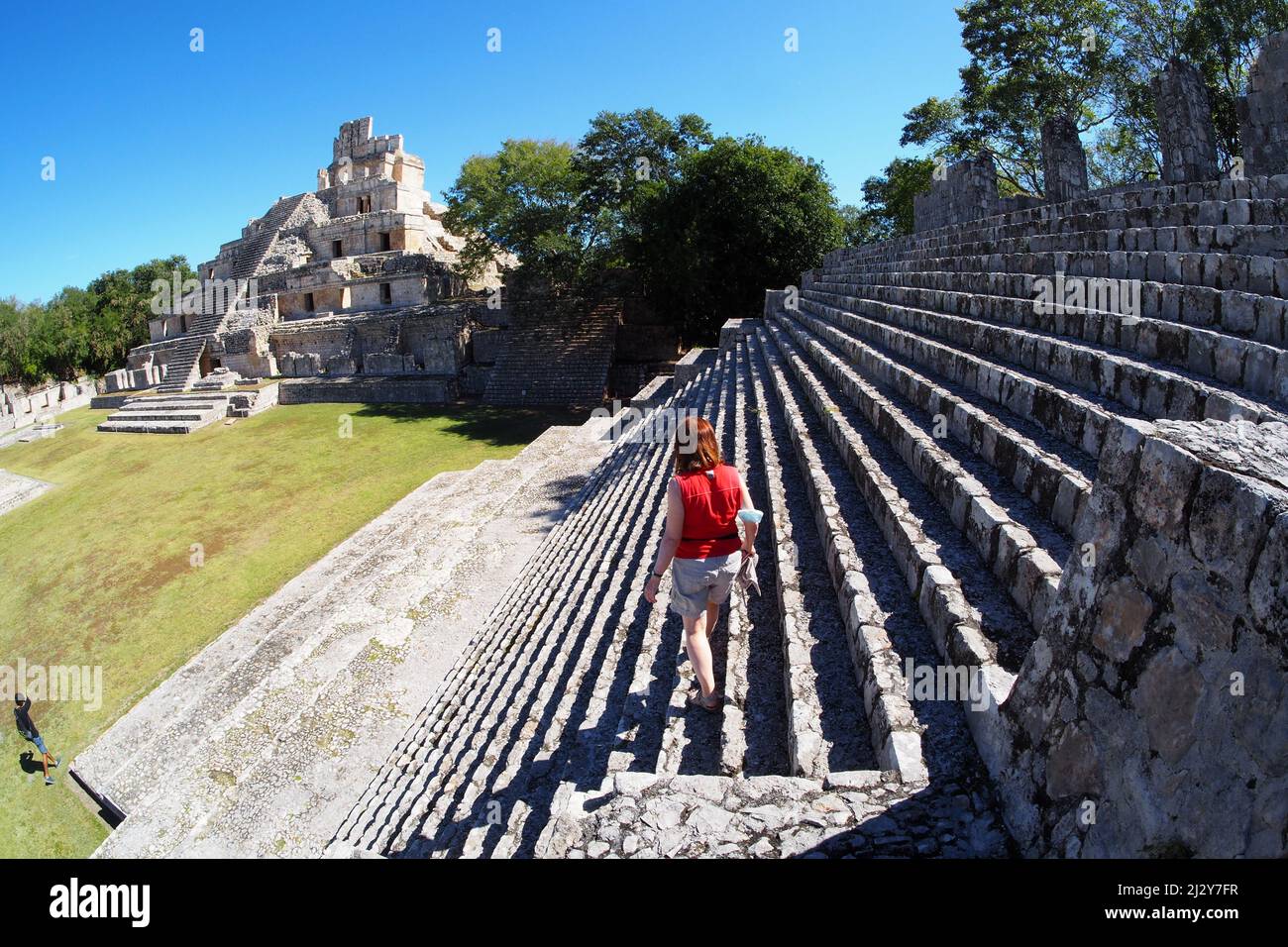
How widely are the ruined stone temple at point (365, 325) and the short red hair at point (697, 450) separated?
18380 millimetres

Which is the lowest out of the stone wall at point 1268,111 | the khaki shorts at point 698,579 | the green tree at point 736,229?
the khaki shorts at point 698,579

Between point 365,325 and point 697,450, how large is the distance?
25893 millimetres

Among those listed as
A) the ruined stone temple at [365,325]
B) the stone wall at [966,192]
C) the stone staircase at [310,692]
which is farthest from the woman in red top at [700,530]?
the ruined stone temple at [365,325]

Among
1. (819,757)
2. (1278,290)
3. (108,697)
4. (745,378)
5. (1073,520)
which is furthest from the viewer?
(745,378)

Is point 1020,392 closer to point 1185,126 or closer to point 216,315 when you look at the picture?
point 1185,126

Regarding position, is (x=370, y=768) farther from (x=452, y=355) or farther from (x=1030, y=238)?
(x=452, y=355)

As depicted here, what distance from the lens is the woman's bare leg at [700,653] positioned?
125 inches

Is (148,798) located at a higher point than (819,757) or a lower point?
lower

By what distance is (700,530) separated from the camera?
10.7ft

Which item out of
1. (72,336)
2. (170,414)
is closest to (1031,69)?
(170,414)

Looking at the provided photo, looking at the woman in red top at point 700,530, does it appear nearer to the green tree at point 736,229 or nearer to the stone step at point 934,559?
the stone step at point 934,559

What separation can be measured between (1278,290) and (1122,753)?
10.8 ft
